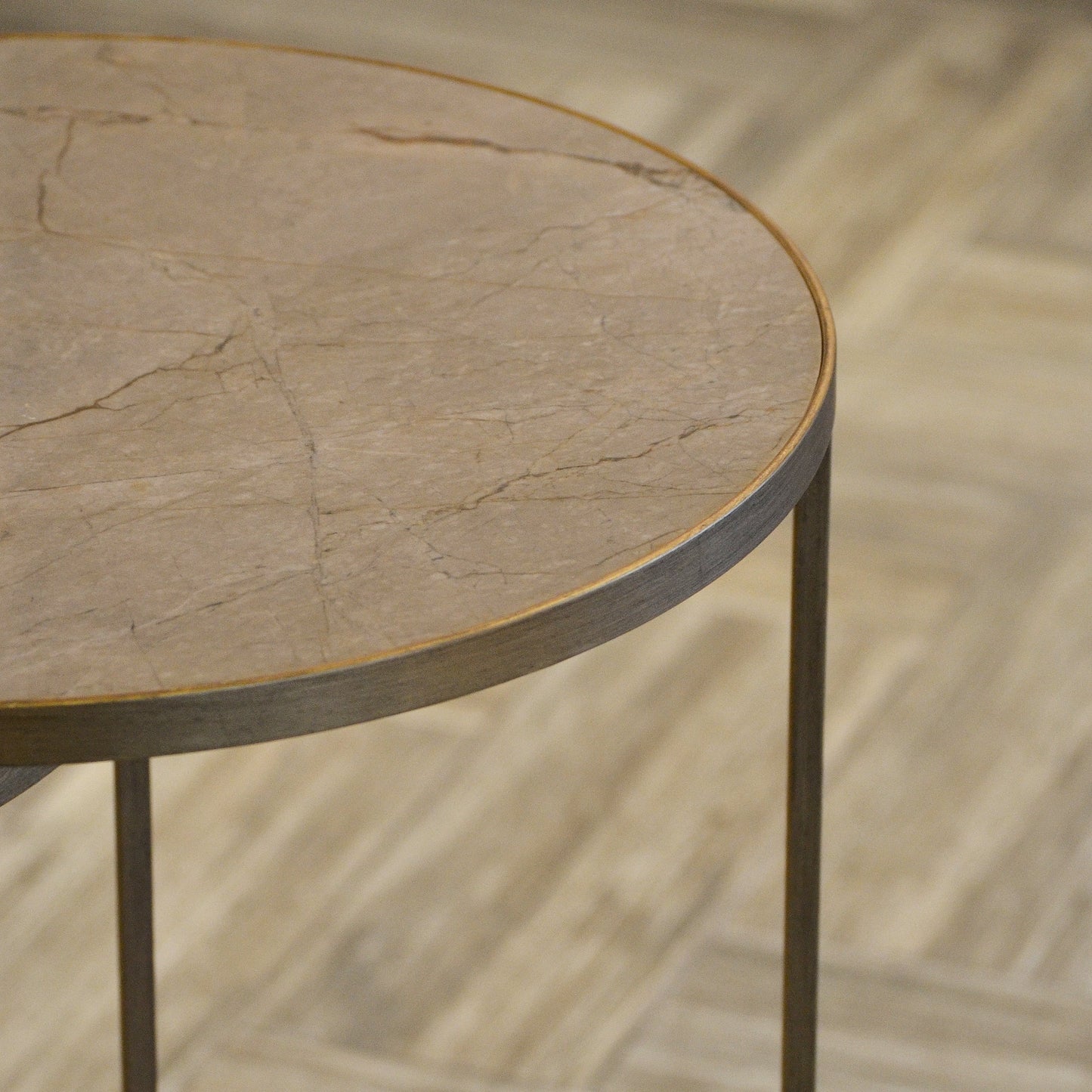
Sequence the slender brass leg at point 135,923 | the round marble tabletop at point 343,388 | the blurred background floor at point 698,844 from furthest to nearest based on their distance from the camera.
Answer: the blurred background floor at point 698,844 → the slender brass leg at point 135,923 → the round marble tabletop at point 343,388

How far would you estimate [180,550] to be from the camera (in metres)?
0.58

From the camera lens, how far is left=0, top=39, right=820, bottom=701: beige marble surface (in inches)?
22.2

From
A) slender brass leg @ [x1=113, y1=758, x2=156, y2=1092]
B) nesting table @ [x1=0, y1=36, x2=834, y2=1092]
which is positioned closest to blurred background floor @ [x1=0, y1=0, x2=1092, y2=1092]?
slender brass leg @ [x1=113, y1=758, x2=156, y2=1092]

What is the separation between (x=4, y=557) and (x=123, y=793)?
0.33 meters

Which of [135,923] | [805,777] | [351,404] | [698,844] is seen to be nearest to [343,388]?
[351,404]

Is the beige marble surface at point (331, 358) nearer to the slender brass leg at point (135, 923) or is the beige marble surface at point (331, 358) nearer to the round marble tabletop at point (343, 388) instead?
the round marble tabletop at point (343, 388)

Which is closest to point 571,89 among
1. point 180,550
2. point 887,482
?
point 887,482

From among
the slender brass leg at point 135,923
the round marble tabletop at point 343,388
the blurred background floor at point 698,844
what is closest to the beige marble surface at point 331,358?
the round marble tabletop at point 343,388

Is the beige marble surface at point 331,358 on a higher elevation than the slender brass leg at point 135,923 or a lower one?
higher

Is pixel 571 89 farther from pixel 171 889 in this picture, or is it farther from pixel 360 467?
pixel 360 467

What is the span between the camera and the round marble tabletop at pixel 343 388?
546 millimetres

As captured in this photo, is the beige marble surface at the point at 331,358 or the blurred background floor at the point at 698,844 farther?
the blurred background floor at the point at 698,844

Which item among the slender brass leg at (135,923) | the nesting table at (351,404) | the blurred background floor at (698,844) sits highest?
the nesting table at (351,404)

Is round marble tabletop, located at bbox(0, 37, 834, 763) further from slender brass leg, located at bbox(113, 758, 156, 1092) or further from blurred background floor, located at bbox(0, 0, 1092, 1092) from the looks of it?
blurred background floor, located at bbox(0, 0, 1092, 1092)
